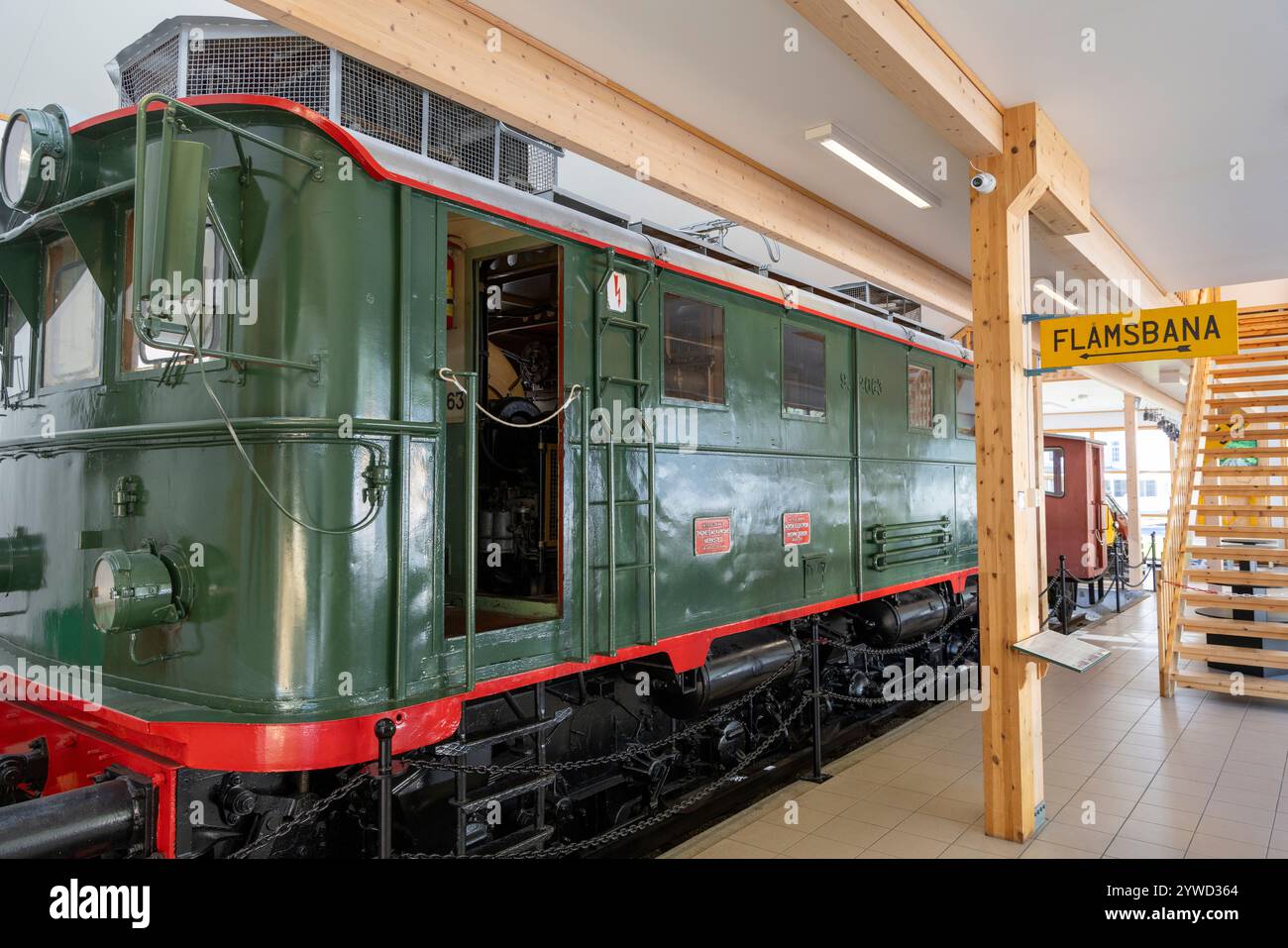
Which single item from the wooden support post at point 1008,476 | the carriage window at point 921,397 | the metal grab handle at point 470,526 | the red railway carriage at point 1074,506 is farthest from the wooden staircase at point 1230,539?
the metal grab handle at point 470,526

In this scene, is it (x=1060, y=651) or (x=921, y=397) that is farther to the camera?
(x=921, y=397)

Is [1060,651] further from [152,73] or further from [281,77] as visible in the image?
[152,73]

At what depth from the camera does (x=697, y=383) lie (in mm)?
4824

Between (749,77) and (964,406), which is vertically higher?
(749,77)

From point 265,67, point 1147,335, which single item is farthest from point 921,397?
point 265,67

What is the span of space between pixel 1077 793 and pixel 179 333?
558cm

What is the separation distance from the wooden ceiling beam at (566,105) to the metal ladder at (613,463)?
0.83 meters

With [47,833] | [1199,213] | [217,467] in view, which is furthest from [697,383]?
[1199,213]

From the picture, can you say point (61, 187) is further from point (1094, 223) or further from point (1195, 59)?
point (1094, 223)

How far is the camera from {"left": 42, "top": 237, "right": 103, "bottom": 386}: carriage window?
12.0ft

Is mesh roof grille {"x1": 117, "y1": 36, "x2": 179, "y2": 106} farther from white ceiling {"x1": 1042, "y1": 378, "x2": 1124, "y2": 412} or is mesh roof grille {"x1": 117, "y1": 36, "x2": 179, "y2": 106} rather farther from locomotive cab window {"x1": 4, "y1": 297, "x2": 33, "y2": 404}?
white ceiling {"x1": 1042, "y1": 378, "x2": 1124, "y2": 412}

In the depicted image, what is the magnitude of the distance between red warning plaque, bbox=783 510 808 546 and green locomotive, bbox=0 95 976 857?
214 millimetres

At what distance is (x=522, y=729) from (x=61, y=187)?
2927 mm

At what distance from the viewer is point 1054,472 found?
1352 centimetres
